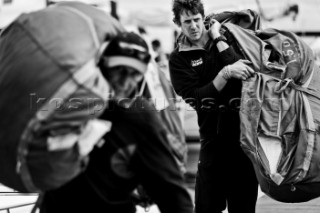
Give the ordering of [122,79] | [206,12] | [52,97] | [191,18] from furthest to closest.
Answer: [206,12] → [191,18] → [122,79] → [52,97]

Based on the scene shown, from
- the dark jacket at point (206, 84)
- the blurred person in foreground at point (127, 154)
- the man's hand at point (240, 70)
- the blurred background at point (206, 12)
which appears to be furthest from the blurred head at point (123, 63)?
the blurred background at point (206, 12)

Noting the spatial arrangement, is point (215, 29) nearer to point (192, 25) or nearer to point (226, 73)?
point (192, 25)

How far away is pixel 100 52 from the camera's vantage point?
2531mm

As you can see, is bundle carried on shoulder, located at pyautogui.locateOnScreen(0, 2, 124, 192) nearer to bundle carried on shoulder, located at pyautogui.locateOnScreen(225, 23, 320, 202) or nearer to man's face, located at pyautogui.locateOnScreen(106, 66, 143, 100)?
man's face, located at pyautogui.locateOnScreen(106, 66, 143, 100)

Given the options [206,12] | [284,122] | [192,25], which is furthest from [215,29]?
[206,12]

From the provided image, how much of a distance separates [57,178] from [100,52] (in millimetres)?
524

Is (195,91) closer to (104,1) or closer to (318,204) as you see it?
(318,204)

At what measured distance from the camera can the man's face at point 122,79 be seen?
2543mm

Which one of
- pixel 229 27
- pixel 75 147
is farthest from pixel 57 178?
pixel 229 27

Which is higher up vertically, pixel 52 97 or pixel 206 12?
pixel 52 97

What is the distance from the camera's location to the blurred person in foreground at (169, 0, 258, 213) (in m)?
4.29

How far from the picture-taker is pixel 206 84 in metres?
4.38

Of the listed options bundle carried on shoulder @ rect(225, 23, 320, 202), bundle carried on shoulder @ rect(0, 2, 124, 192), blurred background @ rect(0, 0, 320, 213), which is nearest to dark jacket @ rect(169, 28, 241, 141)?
bundle carried on shoulder @ rect(225, 23, 320, 202)

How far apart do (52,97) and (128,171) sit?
48cm
